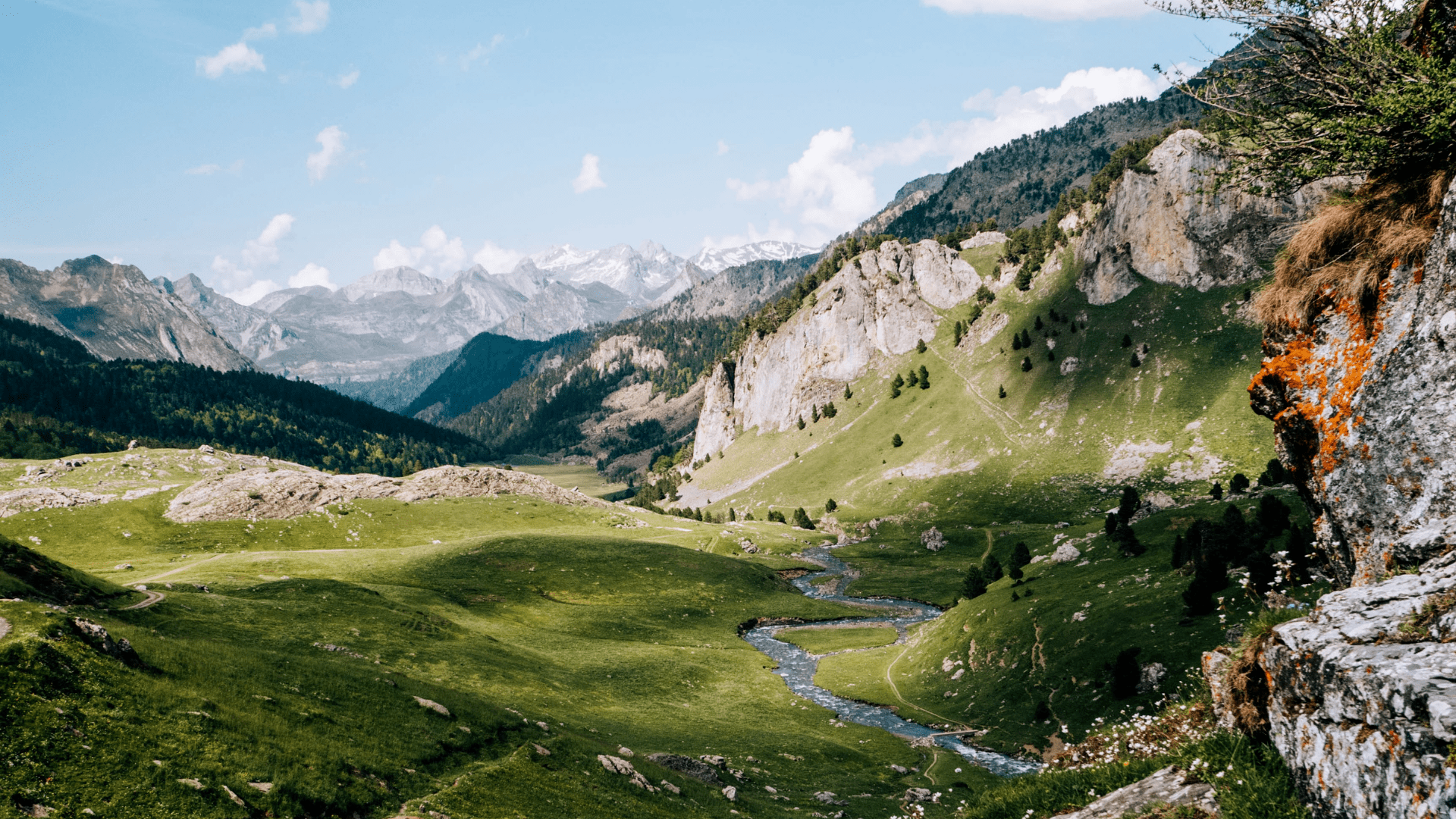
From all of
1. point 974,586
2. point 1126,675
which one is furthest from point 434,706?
point 974,586

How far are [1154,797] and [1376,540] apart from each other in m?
5.60

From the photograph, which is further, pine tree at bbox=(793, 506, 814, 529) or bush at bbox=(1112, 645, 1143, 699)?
pine tree at bbox=(793, 506, 814, 529)

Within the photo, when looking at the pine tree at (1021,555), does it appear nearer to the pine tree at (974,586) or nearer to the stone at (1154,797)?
the pine tree at (974,586)

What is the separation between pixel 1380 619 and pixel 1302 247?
33.5ft

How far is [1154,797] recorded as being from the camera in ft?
34.4

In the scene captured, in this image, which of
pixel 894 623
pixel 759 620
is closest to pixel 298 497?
pixel 759 620

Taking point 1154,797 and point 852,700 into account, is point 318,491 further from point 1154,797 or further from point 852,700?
point 1154,797

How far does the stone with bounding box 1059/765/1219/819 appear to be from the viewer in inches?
390

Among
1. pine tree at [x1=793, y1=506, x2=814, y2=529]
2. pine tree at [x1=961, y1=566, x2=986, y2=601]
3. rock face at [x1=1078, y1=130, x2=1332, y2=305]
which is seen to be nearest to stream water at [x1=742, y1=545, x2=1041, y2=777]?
pine tree at [x1=961, y1=566, x2=986, y2=601]

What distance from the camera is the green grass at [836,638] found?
268 feet

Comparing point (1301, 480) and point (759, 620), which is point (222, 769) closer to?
point (1301, 480)

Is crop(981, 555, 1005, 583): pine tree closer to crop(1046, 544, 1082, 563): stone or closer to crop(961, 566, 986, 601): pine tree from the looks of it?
crop(961, 566, 986, 601): pine tree

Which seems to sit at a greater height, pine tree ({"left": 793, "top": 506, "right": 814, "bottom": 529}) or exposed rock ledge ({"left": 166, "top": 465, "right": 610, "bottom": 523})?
exposed rock ledge ({"left": 166, "top": 465, "right": 610, "bottom": 523})

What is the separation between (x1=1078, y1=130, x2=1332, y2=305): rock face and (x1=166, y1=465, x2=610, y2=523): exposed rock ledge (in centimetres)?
14812
